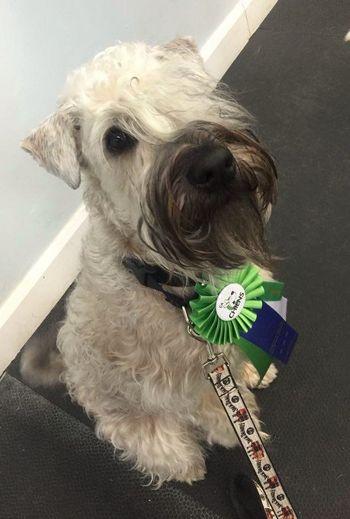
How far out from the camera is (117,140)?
143 centimetres

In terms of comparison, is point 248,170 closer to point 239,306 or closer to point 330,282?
point 239,306

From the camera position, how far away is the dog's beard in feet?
4.11

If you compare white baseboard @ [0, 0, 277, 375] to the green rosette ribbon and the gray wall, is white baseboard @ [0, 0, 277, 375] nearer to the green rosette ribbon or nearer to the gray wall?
the gray wall

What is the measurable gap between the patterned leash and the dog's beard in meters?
0.33

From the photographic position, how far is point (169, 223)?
4.17 feet

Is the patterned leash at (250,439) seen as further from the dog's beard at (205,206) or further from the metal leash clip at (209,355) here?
the dog's beard at (205,206)

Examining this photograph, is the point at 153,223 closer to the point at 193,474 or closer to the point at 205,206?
the point at 205,206

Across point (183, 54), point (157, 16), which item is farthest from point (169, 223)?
point (157, 16)

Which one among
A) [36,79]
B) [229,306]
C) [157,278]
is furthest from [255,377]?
[36,79]

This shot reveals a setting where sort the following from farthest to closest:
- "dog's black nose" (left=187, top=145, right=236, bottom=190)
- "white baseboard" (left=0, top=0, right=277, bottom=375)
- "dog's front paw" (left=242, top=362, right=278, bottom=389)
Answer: "white baseboard" (left=0, top=0, right=277, bottom=375)
"dog's front paw" (left=242, top=362, right=278, bottom=389)
"dog's black nose" (left=187, top=145, right=236, bottom=190)

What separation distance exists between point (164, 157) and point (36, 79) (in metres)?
1.33

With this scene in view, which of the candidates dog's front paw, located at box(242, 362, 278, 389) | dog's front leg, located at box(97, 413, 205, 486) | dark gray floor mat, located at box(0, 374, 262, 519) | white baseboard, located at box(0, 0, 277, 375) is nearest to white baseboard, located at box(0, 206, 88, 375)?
white baseboard, located at box(0, 0, 277, 375)

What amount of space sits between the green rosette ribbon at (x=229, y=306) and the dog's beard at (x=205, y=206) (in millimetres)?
173

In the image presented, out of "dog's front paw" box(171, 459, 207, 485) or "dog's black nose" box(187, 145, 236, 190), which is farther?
"dog's front paw" box(171, 459, 207, 485)
